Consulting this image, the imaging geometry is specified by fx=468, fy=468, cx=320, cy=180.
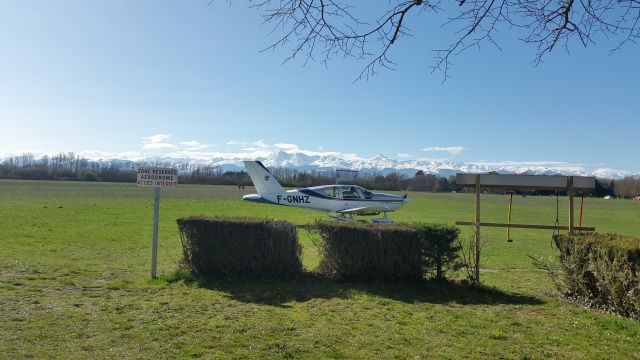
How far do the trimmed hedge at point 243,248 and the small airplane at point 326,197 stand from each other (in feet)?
53.4

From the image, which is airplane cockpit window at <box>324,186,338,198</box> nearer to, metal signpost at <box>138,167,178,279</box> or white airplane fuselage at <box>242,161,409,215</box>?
white airplane fuselage at <box>242,161,409,215</box>

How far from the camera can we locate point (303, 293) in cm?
743

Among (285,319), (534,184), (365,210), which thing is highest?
(534,184)

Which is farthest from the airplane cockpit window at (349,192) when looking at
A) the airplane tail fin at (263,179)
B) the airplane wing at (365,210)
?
the airplane tail fin at (263,179)

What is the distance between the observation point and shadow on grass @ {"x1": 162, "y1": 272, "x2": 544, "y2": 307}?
→ 7156mm

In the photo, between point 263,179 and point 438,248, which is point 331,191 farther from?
point 438,248

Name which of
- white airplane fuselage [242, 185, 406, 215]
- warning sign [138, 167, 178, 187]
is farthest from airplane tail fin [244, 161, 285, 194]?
warning sign [138, 167, 178, 187]

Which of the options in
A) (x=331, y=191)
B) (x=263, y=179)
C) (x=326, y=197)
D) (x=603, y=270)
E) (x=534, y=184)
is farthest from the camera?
(x=263, y=179)

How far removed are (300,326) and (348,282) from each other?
2570 millimetres

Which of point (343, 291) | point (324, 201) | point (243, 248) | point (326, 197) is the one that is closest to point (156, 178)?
point (243, 248)

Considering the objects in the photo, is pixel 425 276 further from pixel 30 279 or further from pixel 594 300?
pixel 30 279

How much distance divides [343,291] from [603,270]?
3.71 meters

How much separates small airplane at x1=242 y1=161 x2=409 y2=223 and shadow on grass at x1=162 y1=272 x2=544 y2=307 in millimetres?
16506

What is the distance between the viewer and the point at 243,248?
8273mm
